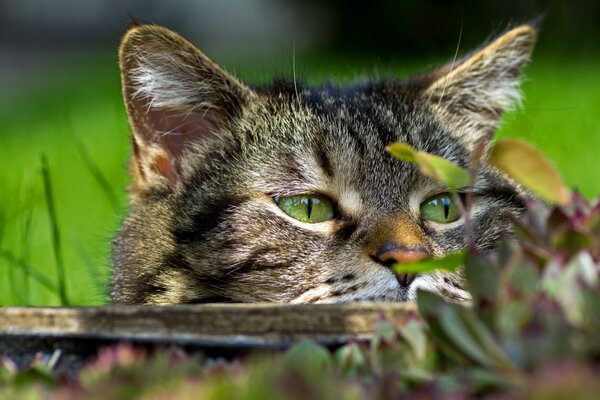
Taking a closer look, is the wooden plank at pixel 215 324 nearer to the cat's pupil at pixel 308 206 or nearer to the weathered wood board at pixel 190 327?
the weathered wood board at pixel 190 327

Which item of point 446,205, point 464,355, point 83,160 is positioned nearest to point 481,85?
point 446,205

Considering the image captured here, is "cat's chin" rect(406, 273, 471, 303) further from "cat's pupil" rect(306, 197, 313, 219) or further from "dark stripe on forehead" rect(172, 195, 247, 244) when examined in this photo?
"dark stripe on forehead" rect(172, 195, 247, 244)

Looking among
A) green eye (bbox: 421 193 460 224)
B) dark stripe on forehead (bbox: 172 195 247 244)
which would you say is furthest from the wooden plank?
green eye (bbox: 421 193 460 224)

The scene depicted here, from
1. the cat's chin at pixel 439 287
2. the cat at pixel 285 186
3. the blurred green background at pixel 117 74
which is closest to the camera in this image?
the cat's chin at pixel 439 287

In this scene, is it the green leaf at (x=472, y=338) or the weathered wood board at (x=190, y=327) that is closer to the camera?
the green leaf at (x=472, y=338)

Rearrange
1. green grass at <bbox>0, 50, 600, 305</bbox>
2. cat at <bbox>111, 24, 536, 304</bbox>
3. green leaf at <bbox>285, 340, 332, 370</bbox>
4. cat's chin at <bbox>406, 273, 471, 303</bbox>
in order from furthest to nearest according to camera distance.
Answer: green grass at <bbox>0, 50, 600, 305</bbox> < cat at <bbox>111, 24, 536, 304</bbox> < cat's chin at <bbox>406, 273, 471, 303</bbox> < green leaf at <bbox>285, 340, 332, 370</bbox>

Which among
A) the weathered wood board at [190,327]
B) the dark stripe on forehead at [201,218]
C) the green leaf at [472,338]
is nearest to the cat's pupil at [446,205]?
the dark stripe on forehead at [201,218]

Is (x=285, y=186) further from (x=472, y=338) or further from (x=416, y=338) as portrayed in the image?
(x=472, y=338)

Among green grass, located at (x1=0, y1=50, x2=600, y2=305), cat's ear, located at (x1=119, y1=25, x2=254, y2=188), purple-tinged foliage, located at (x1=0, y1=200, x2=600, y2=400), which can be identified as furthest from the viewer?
green grass, located at (x1=0, y1=50, x2=600, y2=305)
